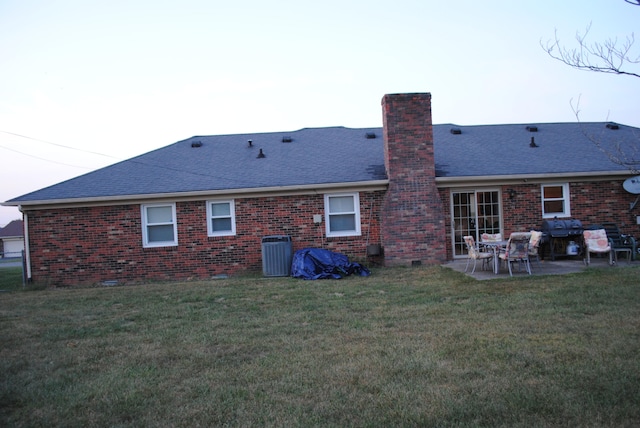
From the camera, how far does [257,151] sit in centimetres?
1588

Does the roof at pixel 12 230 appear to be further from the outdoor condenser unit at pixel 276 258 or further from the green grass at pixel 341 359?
the green grass at pixel 341 359

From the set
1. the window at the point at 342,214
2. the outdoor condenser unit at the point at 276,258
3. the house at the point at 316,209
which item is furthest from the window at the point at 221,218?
the window at the point at 342,214

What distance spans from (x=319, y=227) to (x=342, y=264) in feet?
5.35

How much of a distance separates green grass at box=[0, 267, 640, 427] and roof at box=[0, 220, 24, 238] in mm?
58237

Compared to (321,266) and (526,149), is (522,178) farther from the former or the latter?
(321,266)

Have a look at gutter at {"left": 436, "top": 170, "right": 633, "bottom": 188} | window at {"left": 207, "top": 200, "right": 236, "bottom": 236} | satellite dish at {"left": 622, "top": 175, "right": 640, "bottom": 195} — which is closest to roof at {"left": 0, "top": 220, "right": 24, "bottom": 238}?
window at {"left": 207, "top": 200, "right": 236, "bottom": 236}

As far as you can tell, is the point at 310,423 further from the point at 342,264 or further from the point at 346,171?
the point at 346,171

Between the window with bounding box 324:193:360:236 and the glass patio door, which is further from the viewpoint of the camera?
the glass patio door

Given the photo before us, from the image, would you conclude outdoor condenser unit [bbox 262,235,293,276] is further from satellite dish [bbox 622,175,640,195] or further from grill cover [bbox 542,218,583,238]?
satellite dish [bbox 622,175,640,195]

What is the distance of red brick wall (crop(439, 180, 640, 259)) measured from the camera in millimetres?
13547

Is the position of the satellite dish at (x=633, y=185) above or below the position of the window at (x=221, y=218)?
above

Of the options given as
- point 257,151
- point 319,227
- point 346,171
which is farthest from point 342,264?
point 257,151

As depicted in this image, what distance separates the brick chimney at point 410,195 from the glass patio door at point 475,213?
1.09 m

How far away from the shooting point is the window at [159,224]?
43.7 feet
